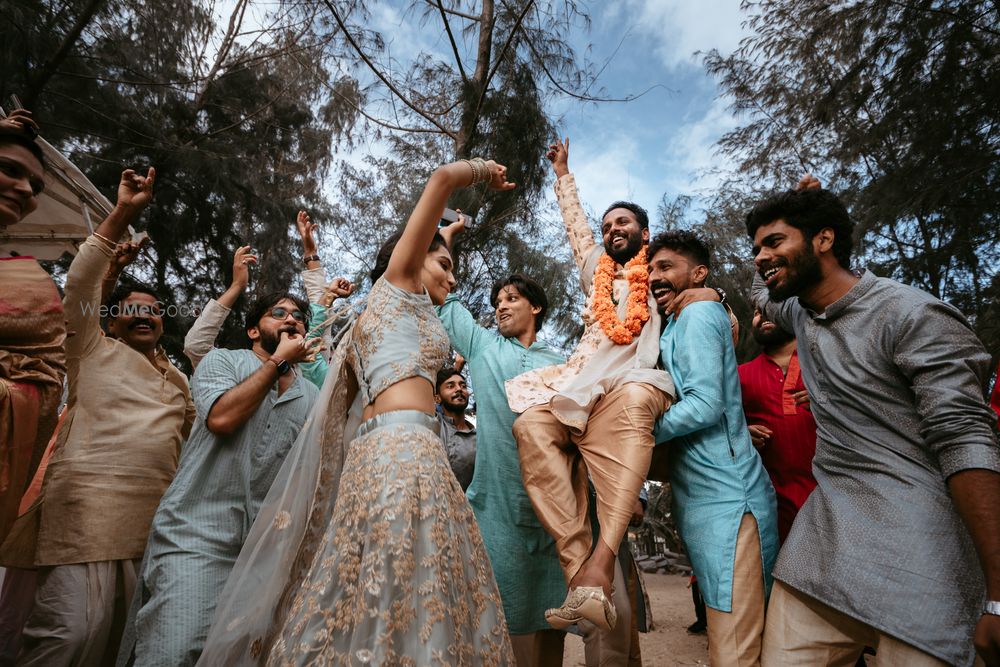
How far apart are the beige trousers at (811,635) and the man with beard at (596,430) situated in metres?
0.54

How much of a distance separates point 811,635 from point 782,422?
1131mm

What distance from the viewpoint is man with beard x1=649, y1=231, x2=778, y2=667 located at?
2.16 metres

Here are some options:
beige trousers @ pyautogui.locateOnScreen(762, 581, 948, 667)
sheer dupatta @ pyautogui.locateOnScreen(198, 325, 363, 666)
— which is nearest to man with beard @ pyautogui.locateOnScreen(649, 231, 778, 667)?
beige trousers @ pyautogui.locateOnScreen(762, 581, 948, 667)

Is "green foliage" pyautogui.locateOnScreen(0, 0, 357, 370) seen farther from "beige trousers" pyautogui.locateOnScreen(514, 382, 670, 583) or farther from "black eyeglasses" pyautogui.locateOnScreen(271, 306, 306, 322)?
"beige trousers" pyautogui.locateOnScreen(514, 382, 670, 583)

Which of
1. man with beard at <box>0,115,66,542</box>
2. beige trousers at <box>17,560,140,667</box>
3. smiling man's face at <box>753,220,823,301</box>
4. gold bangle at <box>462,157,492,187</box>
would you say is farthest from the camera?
beige trousers at <box>17,560,140,667</box>

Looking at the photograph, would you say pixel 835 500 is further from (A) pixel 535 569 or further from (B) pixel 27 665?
(B) pixel 27 665

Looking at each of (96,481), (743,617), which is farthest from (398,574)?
(96,481)

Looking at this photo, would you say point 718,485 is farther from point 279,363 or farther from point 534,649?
point 279,363

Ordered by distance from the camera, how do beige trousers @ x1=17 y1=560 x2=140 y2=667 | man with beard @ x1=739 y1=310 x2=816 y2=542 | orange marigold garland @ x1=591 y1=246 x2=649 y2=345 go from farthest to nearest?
orange marigold garland @ x1=591 y1=246 x2=649 y2=345 < man with beard @ x1=739 y1=310 x2=816 y2=542 < beige trousers @ x1=17 y1=560 x2=140 y2=667

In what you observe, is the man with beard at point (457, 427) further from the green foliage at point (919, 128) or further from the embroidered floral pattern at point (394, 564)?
the green foliage at point (919, 128)

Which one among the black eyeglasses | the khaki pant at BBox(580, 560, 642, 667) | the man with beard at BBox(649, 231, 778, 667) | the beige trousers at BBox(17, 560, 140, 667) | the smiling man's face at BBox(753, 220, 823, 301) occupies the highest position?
the smiling man's face at BBox(753, 220, 823, 301)

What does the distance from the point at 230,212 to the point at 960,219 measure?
24.3ft

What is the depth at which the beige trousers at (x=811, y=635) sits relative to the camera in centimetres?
194

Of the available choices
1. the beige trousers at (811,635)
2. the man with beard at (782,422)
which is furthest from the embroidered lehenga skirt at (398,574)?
the man with beard at (782,422)
